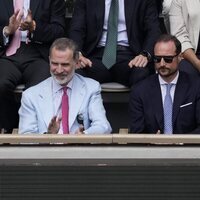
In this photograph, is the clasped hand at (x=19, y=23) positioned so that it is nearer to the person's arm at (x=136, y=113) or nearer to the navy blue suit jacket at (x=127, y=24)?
the navy blue suit jacket at (x=127, y=24)

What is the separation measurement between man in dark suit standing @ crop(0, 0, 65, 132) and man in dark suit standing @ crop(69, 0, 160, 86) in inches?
7.7

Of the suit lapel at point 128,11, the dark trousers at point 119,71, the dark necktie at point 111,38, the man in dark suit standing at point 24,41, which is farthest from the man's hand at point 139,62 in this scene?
the man in dark suit standing at point 24,41

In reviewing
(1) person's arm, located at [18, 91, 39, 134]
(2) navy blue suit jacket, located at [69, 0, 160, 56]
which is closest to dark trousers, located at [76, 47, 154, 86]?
(2) navy blue suit jacket, located at [69, 0, 160, 56]

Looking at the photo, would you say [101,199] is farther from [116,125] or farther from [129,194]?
[116,125]

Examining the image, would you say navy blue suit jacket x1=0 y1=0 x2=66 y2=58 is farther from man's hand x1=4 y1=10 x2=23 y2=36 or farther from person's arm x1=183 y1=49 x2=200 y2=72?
person's arm x1=183 y1=49 x2=200 y2=72

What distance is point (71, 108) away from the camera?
183 inches

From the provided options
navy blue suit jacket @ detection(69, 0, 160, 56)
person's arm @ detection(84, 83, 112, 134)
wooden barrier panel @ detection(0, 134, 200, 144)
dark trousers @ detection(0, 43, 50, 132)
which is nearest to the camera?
wooden barrier panel @ detection(0, 134, 200, 144)

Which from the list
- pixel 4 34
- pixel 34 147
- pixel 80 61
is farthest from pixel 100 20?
pixel 34 147

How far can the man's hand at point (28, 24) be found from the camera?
521 centimetres

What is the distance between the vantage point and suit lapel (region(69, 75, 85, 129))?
15.1 ft

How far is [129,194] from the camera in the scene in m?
2.43

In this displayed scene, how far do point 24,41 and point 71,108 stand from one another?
1098 millimetres

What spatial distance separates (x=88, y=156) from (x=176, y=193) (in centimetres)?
36

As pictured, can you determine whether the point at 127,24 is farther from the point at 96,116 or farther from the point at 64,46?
the point at 96,116
